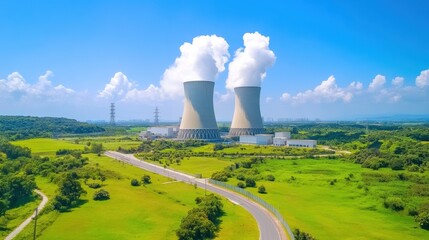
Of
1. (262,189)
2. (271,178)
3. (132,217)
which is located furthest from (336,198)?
(132,217)

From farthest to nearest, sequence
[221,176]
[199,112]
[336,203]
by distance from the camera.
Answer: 1. [199,112]
2. [221,176]
3. [336,203]

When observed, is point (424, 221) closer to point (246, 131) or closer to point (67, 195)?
point (67, 195)

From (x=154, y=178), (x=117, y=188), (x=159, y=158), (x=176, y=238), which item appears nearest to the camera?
(x=176, y=238)

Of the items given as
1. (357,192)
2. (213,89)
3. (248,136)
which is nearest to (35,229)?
(357,192)

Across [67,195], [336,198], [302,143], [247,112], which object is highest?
[247,112]

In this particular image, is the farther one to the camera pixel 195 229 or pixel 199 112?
pixel 199 112

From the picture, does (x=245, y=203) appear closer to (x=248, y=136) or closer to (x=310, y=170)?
(x=310, y=170)

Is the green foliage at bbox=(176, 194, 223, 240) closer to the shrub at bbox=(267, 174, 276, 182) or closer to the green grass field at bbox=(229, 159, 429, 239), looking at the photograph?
the green grass field at bbox=(229, 159, 429, 239)
